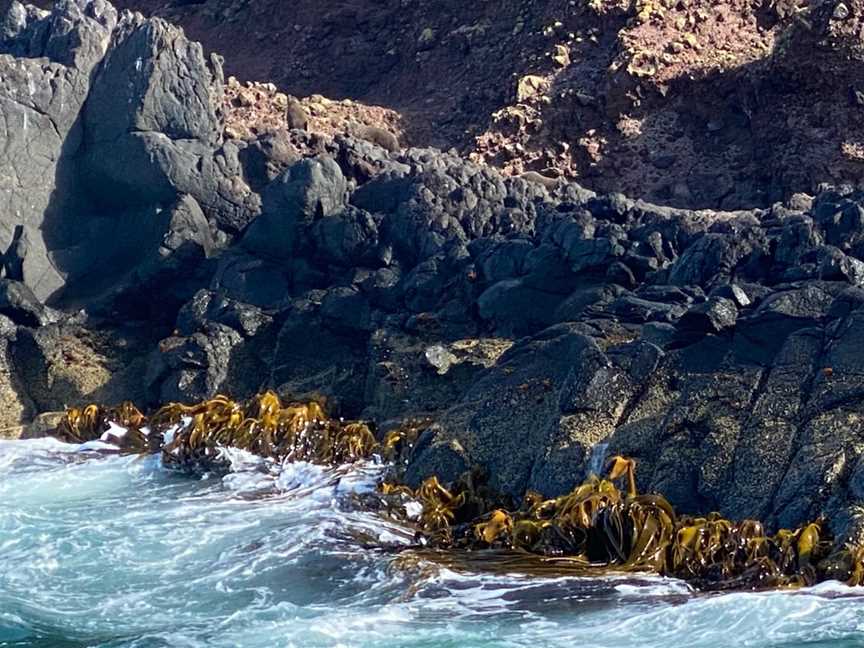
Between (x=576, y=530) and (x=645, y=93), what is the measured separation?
1370 cm

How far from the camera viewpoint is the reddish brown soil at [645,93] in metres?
24.7

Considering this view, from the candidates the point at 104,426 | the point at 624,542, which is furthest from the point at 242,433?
the point at 624,542

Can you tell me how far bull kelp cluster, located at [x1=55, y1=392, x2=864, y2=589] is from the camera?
41.7 ft

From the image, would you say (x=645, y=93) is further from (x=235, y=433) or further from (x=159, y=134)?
(x=235, y=433)

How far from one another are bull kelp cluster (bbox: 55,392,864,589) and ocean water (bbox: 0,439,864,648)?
210 millimetres

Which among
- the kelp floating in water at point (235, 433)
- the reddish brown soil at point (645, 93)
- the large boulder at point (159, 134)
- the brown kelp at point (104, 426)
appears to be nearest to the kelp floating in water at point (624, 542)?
the kelp floating in water at point (235, 433)

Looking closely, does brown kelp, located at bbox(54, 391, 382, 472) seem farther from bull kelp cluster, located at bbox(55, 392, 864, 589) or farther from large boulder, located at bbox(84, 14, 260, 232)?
large boulder, located at bbox(84, 14, 260, 232)

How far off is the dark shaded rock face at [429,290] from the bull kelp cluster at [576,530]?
306 mm

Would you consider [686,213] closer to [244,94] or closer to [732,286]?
[732,286]

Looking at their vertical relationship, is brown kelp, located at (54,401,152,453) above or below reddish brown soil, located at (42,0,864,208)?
below

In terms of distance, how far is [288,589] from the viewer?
13.4 meters

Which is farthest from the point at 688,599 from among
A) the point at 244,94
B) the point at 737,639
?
the point at 244,94

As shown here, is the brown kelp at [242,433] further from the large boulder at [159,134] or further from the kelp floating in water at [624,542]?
the large boulder at [159,134]

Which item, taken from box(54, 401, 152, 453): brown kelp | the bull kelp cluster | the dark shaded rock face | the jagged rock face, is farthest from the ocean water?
the jagged rock face
